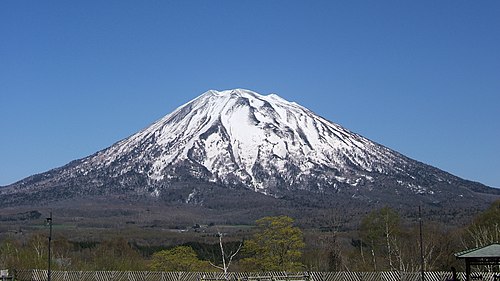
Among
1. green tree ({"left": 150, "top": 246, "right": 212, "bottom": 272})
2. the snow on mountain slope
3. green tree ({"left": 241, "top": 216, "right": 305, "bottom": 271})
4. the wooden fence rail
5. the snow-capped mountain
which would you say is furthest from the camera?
the snow on mountain slope

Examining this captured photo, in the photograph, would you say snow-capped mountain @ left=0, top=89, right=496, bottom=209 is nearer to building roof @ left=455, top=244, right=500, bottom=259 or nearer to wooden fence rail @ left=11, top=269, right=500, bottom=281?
wooden fence rail @ left=11, top=269, right=500, bottom=281

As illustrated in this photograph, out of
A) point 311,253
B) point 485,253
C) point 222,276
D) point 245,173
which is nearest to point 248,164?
point 245,173

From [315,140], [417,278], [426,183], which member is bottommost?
[417,278]

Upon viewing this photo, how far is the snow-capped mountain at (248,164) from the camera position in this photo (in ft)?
565

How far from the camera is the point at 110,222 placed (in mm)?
133375

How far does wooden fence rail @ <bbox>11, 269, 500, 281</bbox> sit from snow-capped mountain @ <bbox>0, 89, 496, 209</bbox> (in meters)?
121

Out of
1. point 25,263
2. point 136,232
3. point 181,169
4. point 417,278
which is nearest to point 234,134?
point 181,169

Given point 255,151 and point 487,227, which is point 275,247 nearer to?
point 487,227

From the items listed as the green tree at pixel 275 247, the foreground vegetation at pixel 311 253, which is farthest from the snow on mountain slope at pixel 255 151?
the green tree at pixel 275 247

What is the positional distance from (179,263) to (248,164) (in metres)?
133

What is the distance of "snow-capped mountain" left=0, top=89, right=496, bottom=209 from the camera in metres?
172

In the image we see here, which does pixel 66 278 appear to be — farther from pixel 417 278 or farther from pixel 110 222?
pixel 110 222

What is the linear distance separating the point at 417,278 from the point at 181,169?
143 metres

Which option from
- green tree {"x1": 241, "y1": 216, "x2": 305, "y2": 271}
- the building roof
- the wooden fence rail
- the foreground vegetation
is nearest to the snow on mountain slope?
the foreground vegetation
